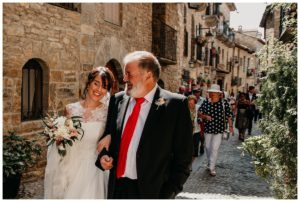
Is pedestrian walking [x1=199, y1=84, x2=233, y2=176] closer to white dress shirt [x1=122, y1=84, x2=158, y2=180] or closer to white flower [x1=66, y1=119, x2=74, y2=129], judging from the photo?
white flower [x1=66, y1=119, x2=74, y2=129]

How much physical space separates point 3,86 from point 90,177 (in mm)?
2835

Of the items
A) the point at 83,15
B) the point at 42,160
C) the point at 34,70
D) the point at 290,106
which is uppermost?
the point at 83,15

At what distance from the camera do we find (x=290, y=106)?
14.2ft

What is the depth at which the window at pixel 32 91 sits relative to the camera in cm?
691

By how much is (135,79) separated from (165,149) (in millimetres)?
543

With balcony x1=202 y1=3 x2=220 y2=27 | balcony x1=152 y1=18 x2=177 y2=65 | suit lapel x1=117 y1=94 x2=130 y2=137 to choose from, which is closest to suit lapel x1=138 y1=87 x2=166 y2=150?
suit lapel x1=117 y1=94 x2=130 y2=137

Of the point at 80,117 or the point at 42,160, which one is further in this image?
the point at 42,160

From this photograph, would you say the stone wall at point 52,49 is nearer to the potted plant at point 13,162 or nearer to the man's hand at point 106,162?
the potted plant at point 13,162

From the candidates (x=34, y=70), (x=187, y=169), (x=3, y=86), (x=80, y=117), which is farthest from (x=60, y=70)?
(x=187, y=169)

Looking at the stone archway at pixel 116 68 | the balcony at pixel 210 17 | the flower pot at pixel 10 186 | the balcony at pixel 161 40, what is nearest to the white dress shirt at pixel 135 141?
the flower pot at pixel 10 186

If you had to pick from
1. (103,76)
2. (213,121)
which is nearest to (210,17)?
(213,121)

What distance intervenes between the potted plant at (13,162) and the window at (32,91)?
878mm

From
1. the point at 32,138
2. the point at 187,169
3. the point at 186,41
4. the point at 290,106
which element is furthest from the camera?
the point at 186,41

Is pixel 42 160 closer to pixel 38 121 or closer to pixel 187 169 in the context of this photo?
pixel 38 121
